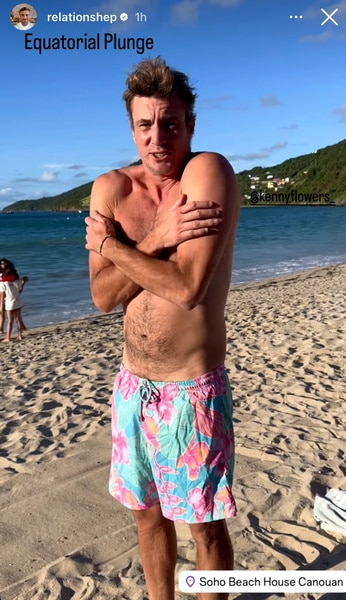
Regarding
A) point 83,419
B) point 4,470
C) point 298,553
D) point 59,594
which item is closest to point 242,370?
point 83,419

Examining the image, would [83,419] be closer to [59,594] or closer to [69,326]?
[59,594]

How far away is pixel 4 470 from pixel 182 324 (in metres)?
2.69

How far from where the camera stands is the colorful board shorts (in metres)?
2.10

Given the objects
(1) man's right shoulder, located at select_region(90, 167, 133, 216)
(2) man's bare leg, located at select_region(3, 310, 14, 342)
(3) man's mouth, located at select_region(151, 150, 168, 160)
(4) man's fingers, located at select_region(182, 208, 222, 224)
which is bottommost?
(2) man's bare leg, located at select_region(3, 310, 14, 342)

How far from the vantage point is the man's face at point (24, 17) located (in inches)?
287

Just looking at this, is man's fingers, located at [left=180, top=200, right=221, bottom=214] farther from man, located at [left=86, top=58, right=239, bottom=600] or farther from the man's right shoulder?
the man's right shoulder

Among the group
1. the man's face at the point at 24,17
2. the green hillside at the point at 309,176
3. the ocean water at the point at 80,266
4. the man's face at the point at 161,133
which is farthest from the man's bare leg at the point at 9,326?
the green hillside at the point at 309,176

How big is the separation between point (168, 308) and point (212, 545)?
2.92 feet

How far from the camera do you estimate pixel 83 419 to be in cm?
528

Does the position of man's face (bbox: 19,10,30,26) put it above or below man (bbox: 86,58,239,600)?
above

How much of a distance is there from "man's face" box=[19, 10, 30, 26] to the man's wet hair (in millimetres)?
6047

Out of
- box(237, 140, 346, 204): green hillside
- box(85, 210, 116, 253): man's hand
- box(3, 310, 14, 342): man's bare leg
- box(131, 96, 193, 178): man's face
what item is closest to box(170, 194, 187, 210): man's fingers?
box(131, 96, 193, 178): man's face

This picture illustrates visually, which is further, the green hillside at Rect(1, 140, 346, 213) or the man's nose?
the green hillside at Rect(1, 140, 346, 213)

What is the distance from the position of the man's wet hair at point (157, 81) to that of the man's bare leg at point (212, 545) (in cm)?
157
